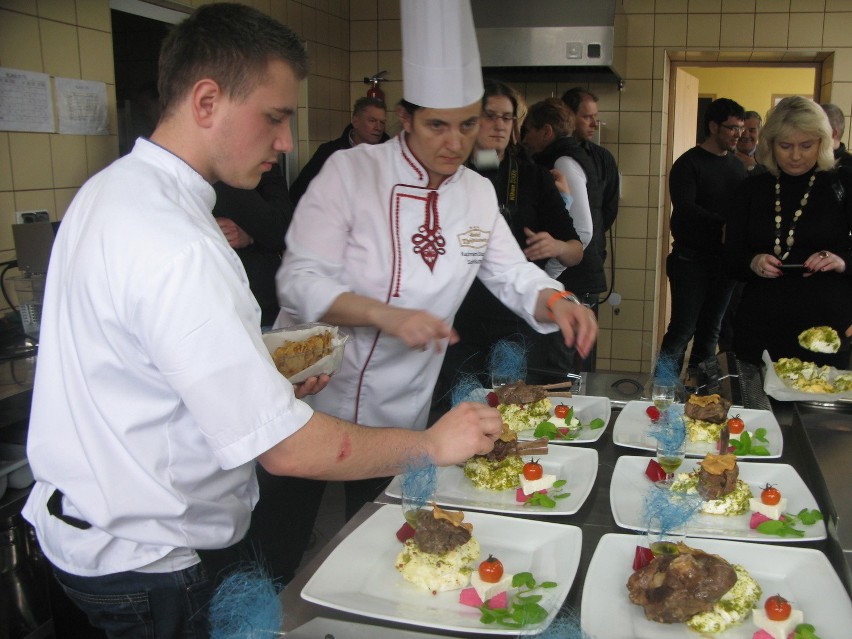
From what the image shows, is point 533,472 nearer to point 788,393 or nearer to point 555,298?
point 555,298

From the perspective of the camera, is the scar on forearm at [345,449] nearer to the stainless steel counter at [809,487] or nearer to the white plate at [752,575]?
the stainless steel counter at [809,487]

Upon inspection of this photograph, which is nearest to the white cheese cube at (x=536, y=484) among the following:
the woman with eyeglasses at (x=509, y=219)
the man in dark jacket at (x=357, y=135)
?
the woman with eyeglasses at (x=509, y=219)

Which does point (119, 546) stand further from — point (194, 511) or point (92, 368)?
point (92, 368)

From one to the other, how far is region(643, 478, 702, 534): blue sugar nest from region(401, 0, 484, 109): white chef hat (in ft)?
3.36

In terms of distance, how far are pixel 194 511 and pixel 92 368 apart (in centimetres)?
26

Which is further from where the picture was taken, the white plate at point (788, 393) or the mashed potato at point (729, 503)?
the white plate at point (788, 393)

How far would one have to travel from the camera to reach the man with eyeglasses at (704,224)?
414 centimetres

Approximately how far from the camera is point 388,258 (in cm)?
199

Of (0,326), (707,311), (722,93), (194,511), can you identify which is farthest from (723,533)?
(722,93)

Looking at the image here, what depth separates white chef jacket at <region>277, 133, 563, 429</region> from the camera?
196 centimetres

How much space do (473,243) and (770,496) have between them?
3.13ft

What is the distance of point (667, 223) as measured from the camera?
17.2ft

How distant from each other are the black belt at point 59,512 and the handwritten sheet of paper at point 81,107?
1855 mm

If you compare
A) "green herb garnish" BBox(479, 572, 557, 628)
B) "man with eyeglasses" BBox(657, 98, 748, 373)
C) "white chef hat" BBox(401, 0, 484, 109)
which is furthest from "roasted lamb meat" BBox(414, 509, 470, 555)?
"man with eyeglasses" BBox(657, 98, 748, 373)
